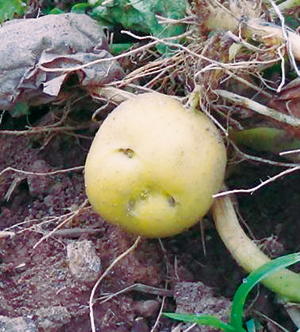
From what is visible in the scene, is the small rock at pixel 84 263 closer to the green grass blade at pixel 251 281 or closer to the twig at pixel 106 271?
the twig at pixel 106 271

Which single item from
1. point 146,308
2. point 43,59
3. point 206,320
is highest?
point 43,59

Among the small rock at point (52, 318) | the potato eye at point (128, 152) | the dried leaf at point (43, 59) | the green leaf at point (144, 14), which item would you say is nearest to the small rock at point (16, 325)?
the small rock at point (52, 318)

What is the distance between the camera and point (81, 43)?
142 centimetres

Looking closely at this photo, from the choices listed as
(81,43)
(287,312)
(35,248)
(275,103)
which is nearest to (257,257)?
(287,312)

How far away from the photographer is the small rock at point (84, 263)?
1248mm

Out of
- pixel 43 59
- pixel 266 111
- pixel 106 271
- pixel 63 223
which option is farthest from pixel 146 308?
pixel 43 59

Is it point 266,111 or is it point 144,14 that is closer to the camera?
point 266,111

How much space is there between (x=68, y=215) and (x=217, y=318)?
0.35 m

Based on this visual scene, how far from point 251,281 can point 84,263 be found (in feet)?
0.95

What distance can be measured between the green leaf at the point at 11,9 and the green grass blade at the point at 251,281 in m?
0.87

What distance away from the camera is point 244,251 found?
4.03ft

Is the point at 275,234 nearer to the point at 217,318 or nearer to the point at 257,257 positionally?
the point at 257,257

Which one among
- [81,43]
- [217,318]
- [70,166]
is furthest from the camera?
[70,166]

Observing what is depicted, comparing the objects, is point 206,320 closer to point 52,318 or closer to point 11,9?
point 52,318
